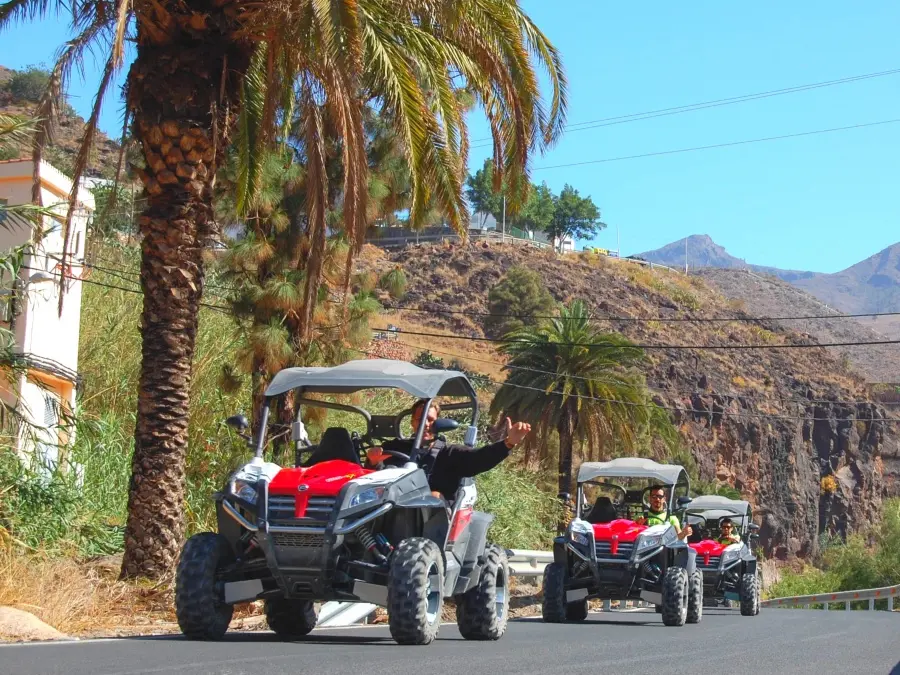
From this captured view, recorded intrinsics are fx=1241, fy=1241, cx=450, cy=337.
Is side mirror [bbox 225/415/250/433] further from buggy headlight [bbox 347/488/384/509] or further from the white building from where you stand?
the white building

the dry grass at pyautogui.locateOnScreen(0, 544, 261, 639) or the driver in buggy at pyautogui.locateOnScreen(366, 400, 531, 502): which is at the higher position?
the driver in buggy at pyautogui.locateOnScreen(366, 400, 531, 502)

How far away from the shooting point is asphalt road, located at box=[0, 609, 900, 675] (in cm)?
743

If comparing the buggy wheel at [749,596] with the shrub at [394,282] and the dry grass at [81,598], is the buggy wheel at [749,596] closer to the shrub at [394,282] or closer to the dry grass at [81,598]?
the shrub at [394,282]

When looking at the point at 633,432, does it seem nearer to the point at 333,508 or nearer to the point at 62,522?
the point at 62,522

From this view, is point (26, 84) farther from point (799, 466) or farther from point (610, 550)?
point (610, 550)

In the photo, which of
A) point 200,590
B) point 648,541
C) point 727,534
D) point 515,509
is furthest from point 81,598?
point 727,534

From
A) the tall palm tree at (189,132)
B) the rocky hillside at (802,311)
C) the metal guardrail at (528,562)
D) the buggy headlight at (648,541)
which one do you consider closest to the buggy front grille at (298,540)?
the tall palm tree at (189,132)

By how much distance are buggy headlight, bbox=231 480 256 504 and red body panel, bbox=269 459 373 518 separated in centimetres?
16

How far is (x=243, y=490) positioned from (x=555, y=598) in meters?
8.02

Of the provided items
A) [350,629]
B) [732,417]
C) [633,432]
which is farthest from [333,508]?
[732,417]

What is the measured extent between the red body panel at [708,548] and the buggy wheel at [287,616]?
1460 cm

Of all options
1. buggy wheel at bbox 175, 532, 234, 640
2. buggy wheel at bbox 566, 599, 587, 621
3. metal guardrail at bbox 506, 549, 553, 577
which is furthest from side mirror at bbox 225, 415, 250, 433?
metal guardrail at bbox 506, 549, 553, 577

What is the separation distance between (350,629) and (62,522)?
4.57 meters

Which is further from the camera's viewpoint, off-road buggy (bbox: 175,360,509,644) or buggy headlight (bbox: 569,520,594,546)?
buggy headlight (bbox: 569,520,594,546)
